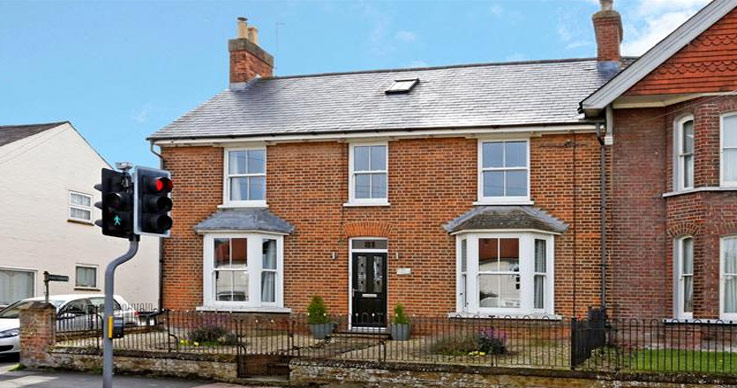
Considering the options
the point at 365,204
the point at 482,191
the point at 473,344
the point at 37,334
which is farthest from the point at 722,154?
the point at 37,334

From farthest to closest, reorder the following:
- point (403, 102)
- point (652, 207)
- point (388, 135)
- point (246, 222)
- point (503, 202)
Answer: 1. point (403, 102)
2. point (246, 222)
3. point (388, 135)
4. point (503, 202)
5. point (652, 207)

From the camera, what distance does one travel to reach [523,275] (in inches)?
807

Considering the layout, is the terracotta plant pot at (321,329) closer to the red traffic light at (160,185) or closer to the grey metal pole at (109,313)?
the grey metal pole at (109,313)

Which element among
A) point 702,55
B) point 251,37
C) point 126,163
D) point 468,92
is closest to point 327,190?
point 468,92

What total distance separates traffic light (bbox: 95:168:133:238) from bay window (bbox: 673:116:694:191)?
1313cm

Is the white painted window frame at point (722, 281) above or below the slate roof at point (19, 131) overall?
below

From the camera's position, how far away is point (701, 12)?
1894 centimetres

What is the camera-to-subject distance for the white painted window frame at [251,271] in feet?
73.5

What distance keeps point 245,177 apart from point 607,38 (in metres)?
10.4

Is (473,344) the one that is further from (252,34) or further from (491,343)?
(252,34)

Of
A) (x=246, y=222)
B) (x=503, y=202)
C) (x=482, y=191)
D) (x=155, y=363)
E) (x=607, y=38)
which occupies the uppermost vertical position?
(x=607, y=38)

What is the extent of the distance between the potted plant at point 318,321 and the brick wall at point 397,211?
2.18 feet

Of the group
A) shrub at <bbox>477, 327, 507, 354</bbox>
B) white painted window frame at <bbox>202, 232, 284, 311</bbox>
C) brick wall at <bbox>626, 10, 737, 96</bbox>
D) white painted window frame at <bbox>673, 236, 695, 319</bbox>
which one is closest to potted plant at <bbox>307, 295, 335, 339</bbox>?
white painted window frame at <bbox>202, 232, 284, 311</bbox>

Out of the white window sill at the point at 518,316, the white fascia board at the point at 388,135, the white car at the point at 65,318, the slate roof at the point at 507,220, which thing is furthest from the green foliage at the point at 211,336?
the slate roof at the point at 507,220
